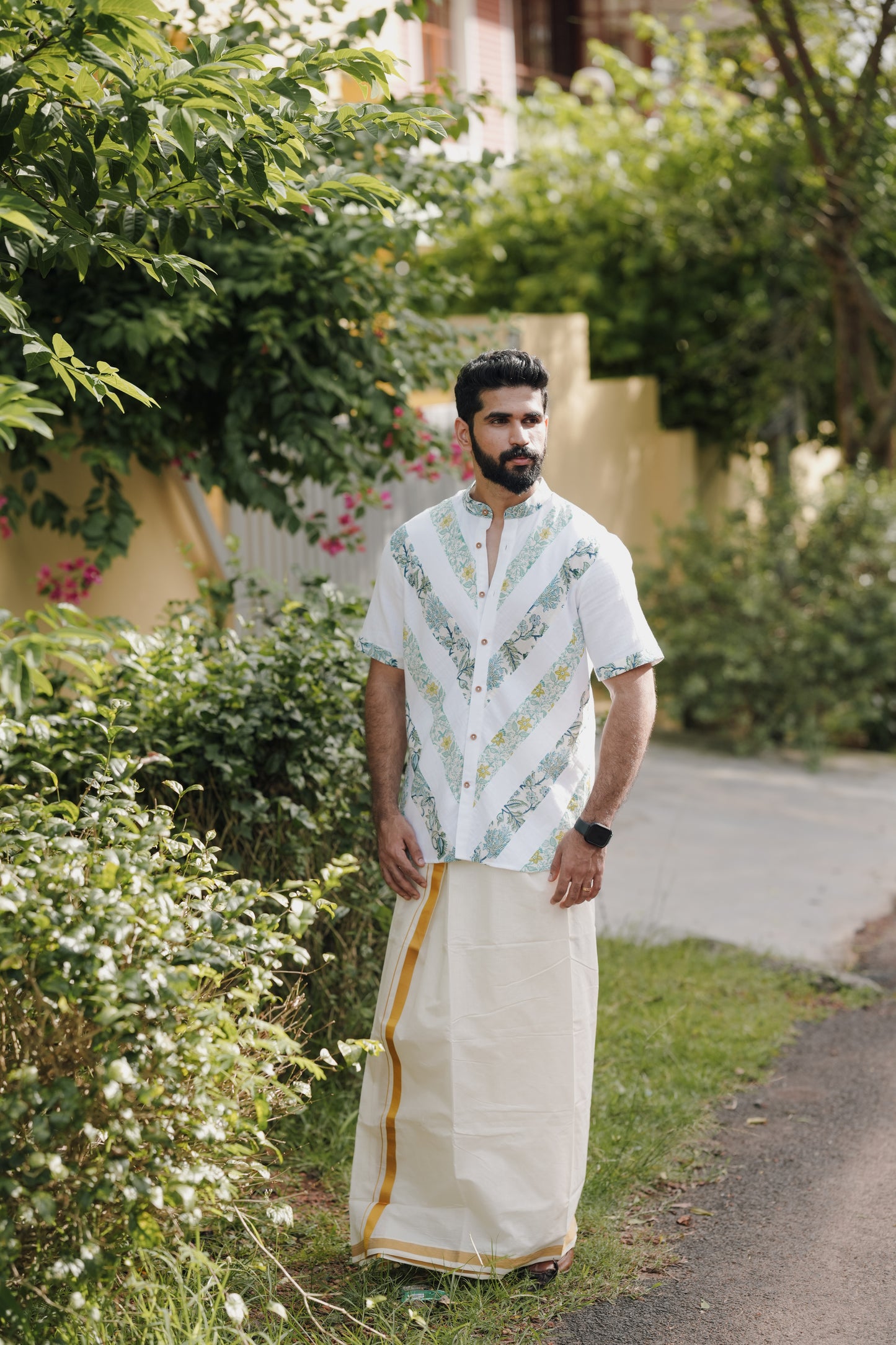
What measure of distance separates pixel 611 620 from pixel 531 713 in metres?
0.26

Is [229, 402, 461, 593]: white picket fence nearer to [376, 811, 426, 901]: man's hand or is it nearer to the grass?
the grass

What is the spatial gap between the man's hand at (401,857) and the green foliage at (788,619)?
5.63 metres

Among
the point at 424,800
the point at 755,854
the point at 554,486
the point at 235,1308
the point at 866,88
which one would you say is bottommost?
the point at 755,854

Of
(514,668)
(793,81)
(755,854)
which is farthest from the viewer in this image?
(793,81)

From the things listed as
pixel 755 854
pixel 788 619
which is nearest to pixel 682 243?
pixel 788 619

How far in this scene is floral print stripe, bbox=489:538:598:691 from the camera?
2879mm

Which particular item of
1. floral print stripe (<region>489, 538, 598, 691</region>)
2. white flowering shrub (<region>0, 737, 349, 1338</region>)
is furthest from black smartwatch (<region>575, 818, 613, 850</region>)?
white flowering shrub (<region>0, 737, 349, 1338</region>)

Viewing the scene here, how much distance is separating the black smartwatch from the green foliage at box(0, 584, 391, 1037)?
0.79 m

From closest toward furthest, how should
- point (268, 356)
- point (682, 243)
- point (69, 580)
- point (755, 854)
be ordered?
point (268, 356) → point (69, 580) → point (755, 854) → point (682, 243)

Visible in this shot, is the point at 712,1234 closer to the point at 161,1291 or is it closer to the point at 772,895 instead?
the point at 161,1291

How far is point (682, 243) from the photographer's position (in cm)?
1051

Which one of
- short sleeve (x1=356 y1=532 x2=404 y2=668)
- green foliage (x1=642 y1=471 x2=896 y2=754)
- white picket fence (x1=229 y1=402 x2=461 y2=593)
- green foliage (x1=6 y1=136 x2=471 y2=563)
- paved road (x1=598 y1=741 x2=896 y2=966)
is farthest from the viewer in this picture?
green foliage (x1=642 y1=471 x2=896 y2=754)

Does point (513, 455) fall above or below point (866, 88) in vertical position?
below

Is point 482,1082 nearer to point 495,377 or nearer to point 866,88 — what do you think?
point 495,377
